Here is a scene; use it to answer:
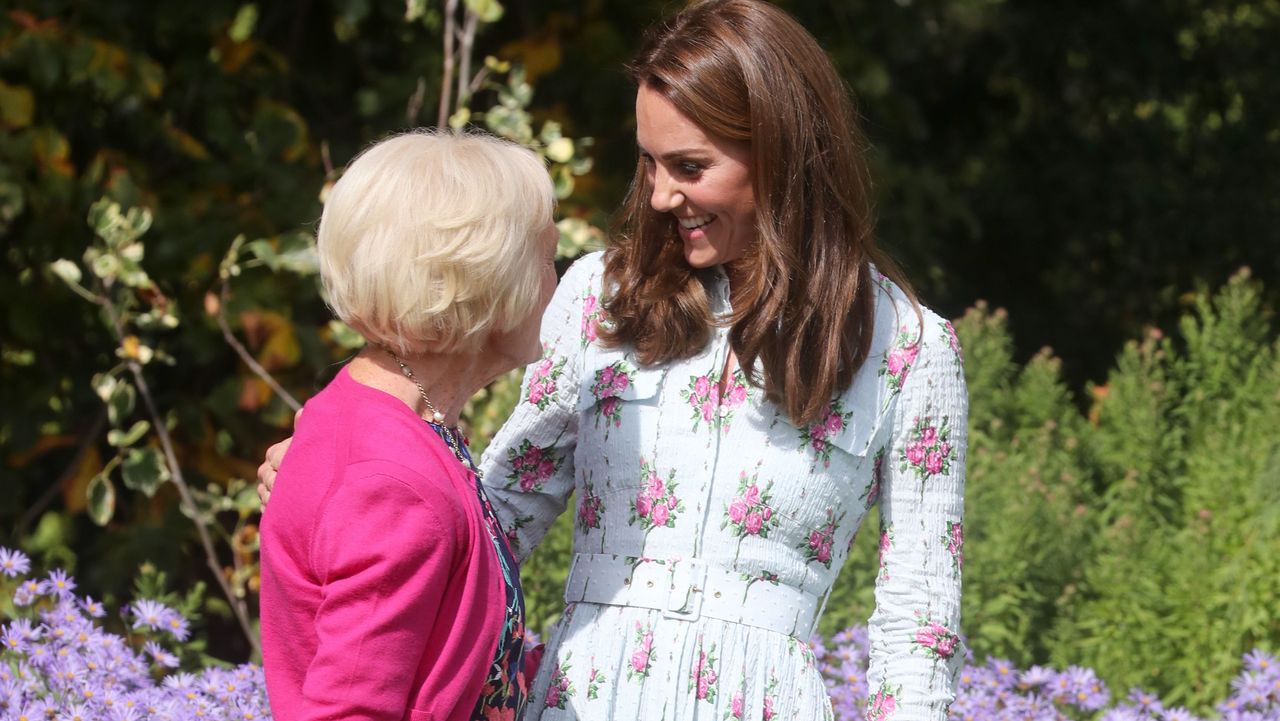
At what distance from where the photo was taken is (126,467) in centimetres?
376

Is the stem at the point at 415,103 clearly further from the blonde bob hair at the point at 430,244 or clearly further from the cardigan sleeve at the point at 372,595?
the cardigan sleeve at the point at 372,595

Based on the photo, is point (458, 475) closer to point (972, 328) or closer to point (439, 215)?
point (439, 215)

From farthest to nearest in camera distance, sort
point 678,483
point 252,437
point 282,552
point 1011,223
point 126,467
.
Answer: point 1011,223 → point 252,437 → point 126,467 → point 678,483 → point 282,552

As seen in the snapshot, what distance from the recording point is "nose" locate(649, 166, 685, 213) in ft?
6.03

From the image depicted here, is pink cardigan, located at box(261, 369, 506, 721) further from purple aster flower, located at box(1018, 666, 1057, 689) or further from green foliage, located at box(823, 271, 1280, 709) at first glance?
green foliage, located at box(823, 271, 1280, 709)

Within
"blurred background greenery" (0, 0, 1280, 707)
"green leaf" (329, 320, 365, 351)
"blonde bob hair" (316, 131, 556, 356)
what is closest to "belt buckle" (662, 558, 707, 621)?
"blonde bob hair" (316, 131, 556, 356)

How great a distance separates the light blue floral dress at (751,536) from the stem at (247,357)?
2.07 m

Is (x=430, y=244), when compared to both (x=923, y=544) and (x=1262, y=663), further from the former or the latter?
(x=1262, y=663)

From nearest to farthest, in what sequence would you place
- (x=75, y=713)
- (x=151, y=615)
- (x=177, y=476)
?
(x=75, y=713) → (x=151, y=615) → (x=177, y=476)

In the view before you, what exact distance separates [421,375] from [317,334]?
2.40 metres

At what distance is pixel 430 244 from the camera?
4.68 ft

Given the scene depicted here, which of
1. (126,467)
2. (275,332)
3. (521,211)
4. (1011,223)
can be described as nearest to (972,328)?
(275,332)

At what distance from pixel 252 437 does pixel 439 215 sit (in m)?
2.79

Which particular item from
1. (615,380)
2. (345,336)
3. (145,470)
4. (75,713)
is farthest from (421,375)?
(145,470)
